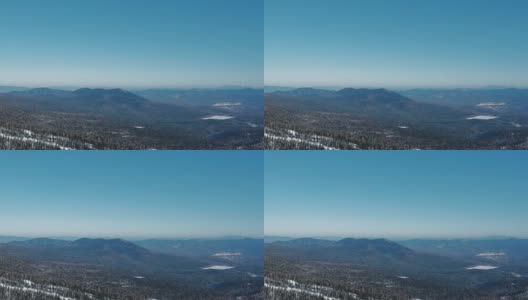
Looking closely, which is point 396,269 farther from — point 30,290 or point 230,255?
point 30,290

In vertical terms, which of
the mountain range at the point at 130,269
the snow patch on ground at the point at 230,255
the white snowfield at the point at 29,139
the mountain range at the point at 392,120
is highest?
the mountain range at the point at 392,120

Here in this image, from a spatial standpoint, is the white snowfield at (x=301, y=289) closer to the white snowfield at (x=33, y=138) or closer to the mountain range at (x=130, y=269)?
the mountain range at (x=130, y=269)

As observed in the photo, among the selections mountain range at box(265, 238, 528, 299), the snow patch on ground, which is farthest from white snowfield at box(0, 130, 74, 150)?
mountain range at box(265, 238, 528, 299)

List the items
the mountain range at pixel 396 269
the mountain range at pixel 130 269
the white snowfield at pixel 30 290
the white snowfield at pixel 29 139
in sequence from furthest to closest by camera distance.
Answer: the mountain range at pixel 130 269, the white snowfield at pixel 30 290, the mountain range at pixel 396 269, the white snowfield at pixel 29 139

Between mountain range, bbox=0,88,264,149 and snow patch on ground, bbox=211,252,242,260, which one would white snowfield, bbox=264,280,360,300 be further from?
mountain range, bbox=0,88,264,149

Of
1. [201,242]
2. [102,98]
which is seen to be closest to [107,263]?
[201,242]

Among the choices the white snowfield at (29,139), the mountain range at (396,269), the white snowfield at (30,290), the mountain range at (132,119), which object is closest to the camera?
the white snowfield at (29,139)

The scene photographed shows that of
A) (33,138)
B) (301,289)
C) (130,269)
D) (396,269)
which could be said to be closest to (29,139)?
(33,138)

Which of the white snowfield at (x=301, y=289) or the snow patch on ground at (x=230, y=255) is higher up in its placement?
the snow patch on ground at (x=230, y=255)

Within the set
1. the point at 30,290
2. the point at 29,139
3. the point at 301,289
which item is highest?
the point at 29,139

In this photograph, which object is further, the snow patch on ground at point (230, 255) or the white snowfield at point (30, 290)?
the snow patch on ground at point (230, 255)

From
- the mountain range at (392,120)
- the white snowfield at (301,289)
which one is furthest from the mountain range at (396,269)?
the mountain range at (392,120)

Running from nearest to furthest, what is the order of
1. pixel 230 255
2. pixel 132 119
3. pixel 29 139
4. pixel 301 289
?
1. pixel 29 139
2. pixel 301 289
3. pixel 132 119
4. pixel 230 255
